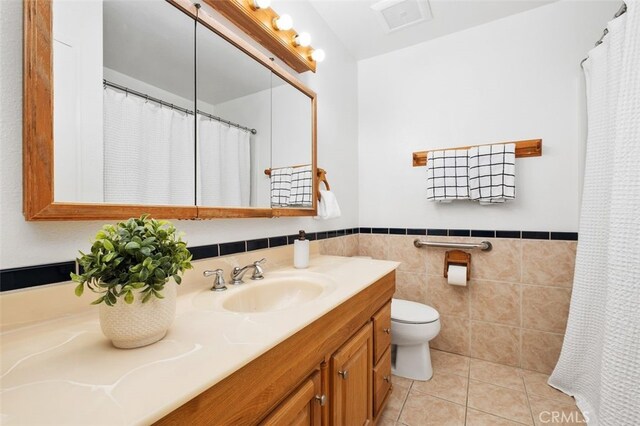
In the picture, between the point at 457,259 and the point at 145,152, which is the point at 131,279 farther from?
the point at 457,259

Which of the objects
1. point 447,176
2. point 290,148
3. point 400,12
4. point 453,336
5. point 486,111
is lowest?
point 453,336

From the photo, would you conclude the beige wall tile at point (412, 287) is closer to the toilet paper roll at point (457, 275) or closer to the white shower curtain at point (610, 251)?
the toilet paper roll at point (457, 275)

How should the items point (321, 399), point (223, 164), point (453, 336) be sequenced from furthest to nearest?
point (453, 336), point (223, 164), point (321, 399)

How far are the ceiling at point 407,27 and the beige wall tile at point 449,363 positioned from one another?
2.37 metres

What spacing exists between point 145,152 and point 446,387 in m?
1.99

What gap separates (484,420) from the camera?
4.55 ft

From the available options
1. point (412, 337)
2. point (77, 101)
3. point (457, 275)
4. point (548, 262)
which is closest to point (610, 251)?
point (548, 262)

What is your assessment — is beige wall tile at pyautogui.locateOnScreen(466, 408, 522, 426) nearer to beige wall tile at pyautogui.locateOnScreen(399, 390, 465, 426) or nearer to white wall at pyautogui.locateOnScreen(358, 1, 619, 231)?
beige wall tile at pyautogui.locateOnScreen(399, 390, 465, 426)

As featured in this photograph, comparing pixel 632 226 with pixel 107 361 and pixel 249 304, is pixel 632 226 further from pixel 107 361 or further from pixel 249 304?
pixel 107 361

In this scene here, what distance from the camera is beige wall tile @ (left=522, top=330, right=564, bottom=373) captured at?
67.8 inches

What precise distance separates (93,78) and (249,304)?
2.86ft

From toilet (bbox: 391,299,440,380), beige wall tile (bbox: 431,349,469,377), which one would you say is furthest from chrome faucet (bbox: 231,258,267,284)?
beige wall tile (bbox: 431,349,469,377)

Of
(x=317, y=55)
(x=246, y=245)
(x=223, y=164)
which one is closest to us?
(x=223, y=164)

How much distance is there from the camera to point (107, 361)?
0.51m
